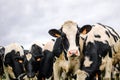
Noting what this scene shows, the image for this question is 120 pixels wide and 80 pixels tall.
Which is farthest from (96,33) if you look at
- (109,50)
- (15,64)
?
(15,64)

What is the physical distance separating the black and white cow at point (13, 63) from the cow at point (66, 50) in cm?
534

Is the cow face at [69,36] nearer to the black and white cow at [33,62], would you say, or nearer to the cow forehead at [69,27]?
the cow forehead at [69,27]

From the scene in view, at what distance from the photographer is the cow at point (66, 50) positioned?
12922mm

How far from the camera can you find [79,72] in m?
12.6

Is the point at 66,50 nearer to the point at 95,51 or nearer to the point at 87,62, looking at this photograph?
the point at 87,62

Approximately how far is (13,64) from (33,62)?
2.12 m

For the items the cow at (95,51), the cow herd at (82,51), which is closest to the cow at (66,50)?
the cow herd at (82,51)

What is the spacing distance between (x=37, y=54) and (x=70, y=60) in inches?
197

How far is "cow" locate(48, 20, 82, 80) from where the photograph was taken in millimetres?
12922

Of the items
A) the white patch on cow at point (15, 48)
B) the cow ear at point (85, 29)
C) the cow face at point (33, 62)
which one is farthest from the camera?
the white patch on cow at point (15, 48)

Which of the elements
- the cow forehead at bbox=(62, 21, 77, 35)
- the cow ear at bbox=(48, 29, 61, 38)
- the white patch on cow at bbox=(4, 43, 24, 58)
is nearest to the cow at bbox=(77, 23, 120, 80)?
the cow forehead at bbox=(62, 21, 77, 35)

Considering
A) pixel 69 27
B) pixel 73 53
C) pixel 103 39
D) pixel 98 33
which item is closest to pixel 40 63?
pixel 98 33

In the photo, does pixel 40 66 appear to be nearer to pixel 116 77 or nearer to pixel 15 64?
pixel 15 64

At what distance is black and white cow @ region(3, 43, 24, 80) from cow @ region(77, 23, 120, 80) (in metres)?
5.58
